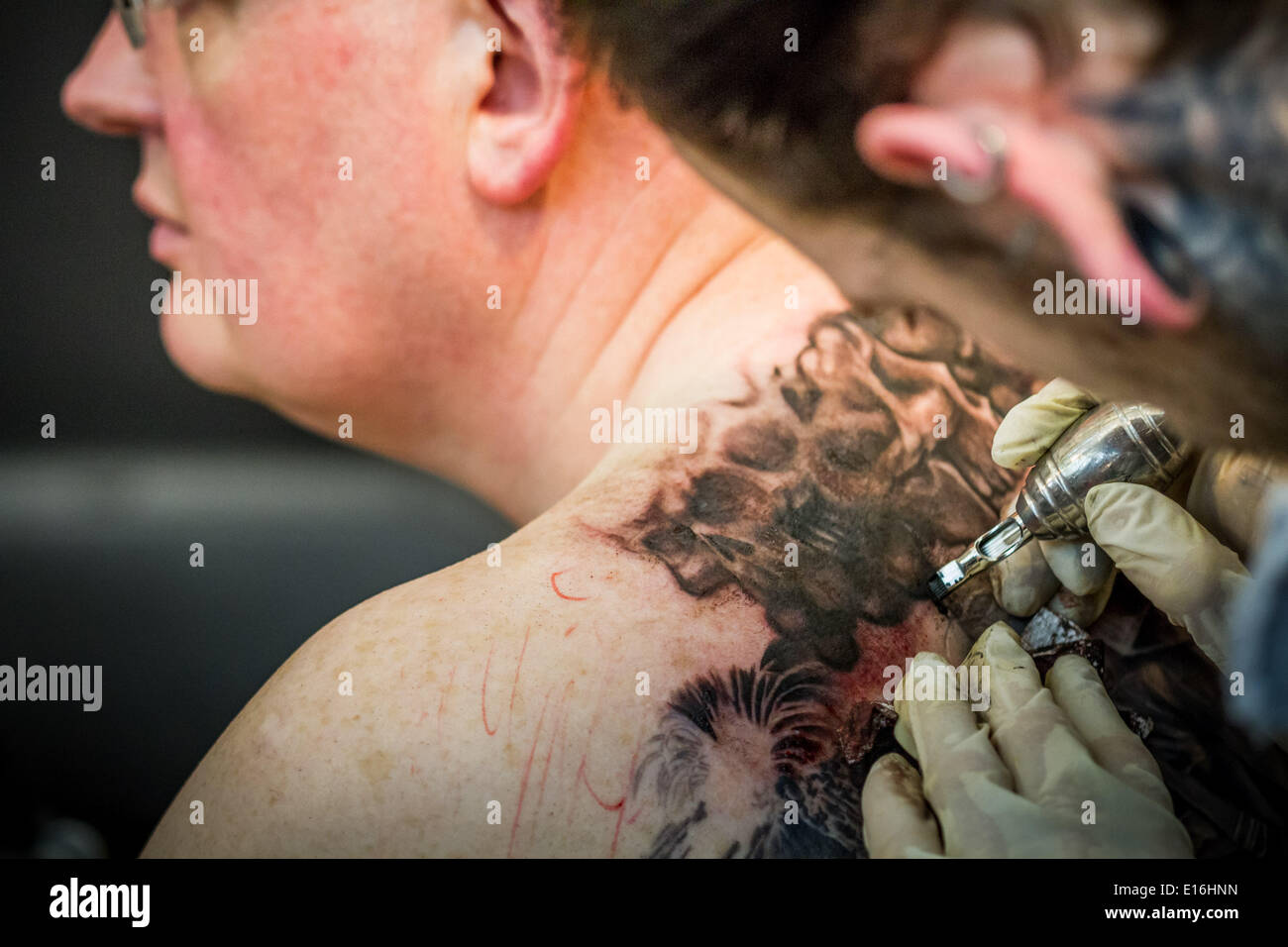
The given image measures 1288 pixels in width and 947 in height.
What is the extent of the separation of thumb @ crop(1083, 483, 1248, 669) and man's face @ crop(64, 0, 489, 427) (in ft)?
2.78

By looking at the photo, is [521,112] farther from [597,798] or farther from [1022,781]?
[1022,781]

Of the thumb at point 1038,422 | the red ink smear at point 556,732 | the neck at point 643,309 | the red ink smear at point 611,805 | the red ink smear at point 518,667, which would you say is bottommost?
the red ink smear at point 611,805

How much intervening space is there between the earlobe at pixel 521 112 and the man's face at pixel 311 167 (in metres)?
0.03

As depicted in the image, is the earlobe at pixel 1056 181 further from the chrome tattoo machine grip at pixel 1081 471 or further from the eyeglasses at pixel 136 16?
the eyeglasses at pixel 136 16

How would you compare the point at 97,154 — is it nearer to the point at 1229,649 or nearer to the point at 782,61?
the point at 782,61

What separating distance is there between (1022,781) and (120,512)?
1951mm

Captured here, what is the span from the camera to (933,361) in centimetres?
115

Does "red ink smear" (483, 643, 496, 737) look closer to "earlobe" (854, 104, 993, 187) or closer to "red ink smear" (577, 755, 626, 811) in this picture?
"red ink smear" (577, 755, 626, 811)

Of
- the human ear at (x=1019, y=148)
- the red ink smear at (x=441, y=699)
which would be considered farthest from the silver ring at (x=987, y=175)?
the red ink smear at (x=441, y=699)

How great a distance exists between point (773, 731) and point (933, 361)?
0.50m

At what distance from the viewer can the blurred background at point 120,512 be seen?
187 cm

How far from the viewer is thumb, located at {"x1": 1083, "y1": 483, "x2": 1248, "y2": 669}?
873 mm

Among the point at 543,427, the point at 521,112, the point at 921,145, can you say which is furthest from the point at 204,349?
the point at 921,145
